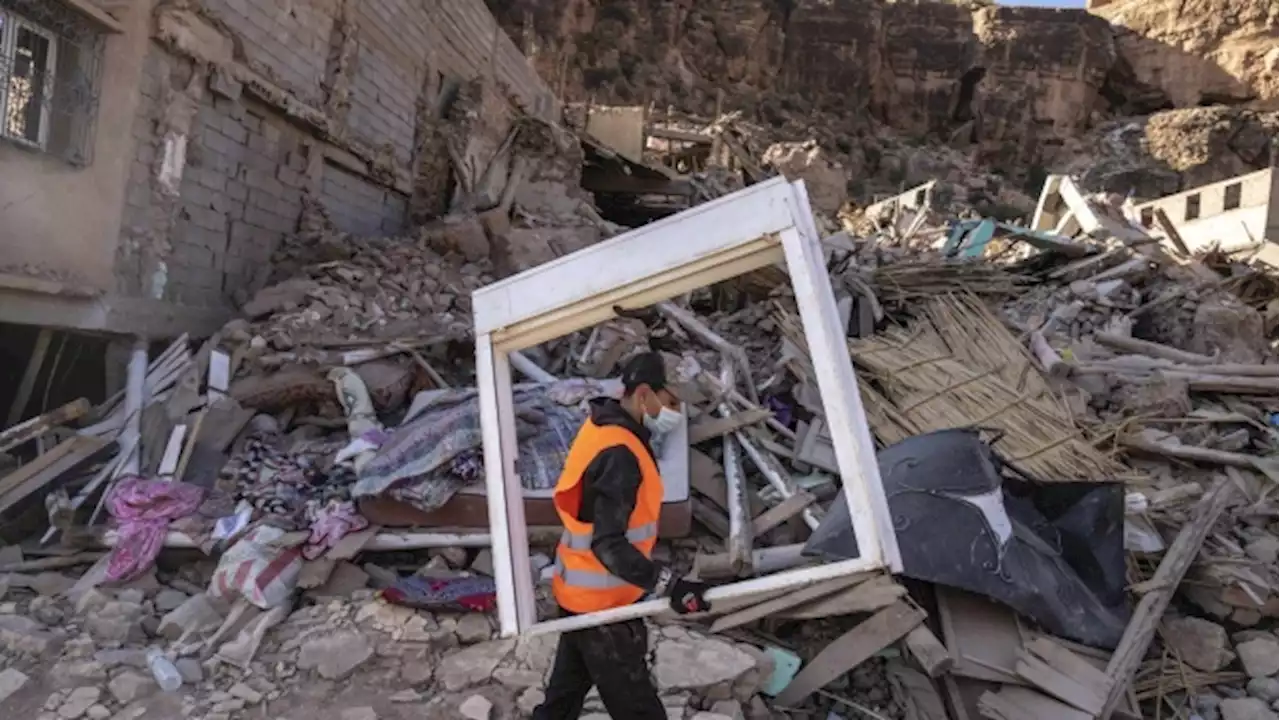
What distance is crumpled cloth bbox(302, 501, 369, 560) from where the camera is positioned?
4320mm

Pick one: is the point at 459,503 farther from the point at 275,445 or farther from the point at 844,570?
the point at 844,570

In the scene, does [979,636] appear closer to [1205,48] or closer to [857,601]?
[857,601]

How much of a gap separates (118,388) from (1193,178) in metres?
32.8

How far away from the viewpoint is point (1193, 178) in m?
28.3

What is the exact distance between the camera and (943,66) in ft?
110

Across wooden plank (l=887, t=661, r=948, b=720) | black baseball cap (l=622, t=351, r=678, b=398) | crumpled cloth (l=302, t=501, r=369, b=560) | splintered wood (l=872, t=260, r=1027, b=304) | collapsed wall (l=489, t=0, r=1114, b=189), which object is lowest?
wooden plank (l=887, t=661, r=948, b=720)

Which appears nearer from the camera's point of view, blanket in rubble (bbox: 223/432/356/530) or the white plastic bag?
the white plastic bag

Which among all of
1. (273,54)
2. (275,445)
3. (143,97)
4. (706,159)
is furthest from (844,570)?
(706,159)

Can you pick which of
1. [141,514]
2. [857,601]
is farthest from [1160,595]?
[141,514]

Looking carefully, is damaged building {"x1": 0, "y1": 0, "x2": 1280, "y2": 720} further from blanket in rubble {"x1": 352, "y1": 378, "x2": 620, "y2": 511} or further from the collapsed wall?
the collapsed wall

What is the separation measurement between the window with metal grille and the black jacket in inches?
181

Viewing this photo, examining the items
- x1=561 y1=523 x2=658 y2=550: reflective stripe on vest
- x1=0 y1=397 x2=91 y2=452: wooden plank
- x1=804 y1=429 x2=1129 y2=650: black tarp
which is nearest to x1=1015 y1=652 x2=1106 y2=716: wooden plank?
x1=804 y1=429 x2=1129 y2=650: black tarp

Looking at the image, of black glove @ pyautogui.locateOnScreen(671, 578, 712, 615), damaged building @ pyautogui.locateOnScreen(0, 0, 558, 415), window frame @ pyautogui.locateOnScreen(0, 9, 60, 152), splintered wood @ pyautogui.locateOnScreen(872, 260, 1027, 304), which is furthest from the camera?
splintered wood @ pyautogui.locateOnScreen(872, 260, 1027, 304)

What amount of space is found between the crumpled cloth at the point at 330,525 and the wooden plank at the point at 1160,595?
3757 millimetres
